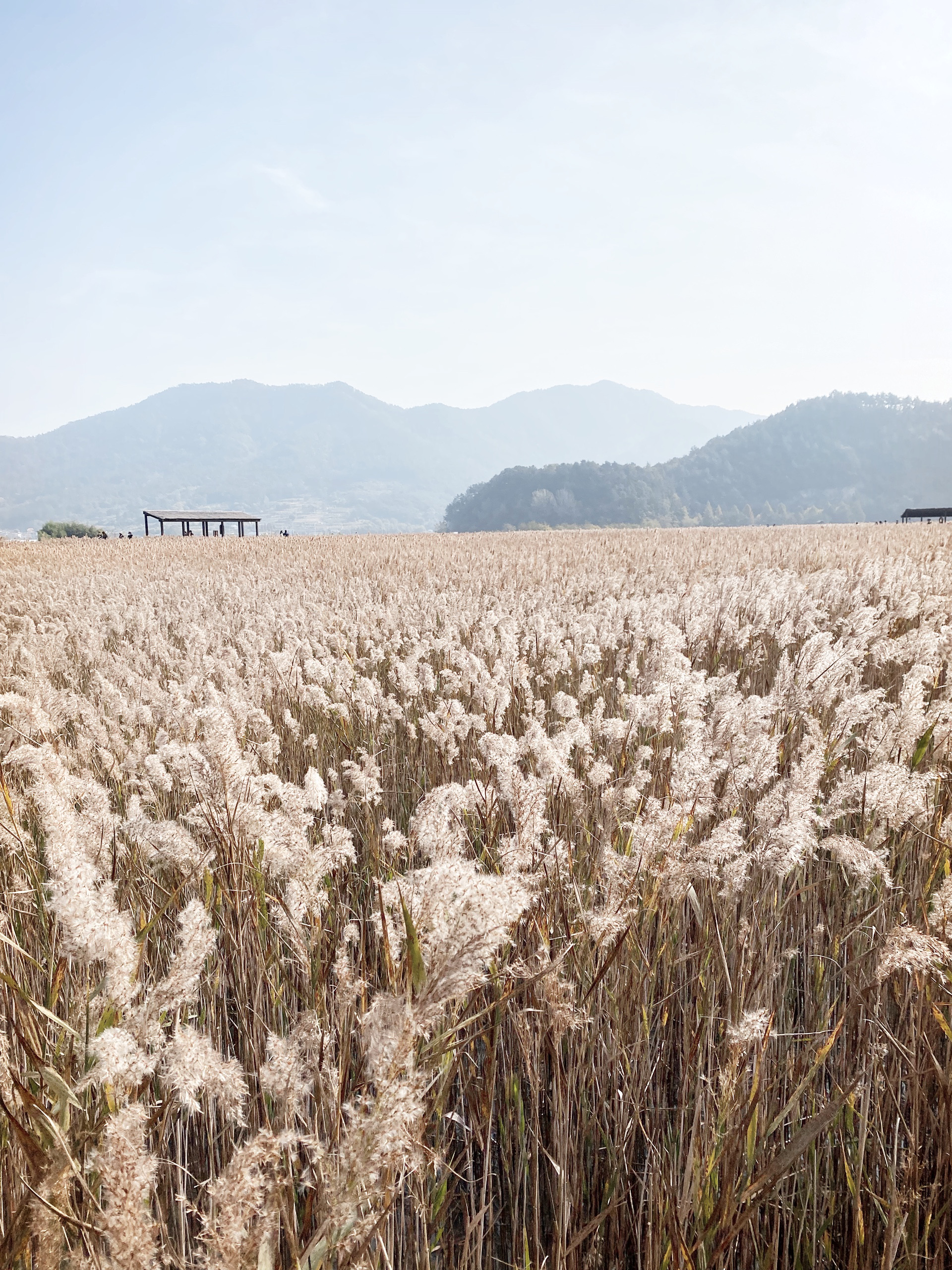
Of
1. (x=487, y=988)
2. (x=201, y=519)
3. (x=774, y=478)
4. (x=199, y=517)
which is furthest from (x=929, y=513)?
(x=774, y=478)

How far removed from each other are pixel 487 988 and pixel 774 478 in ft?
545

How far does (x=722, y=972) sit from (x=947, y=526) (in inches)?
905

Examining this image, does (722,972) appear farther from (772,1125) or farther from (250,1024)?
(250,1024)

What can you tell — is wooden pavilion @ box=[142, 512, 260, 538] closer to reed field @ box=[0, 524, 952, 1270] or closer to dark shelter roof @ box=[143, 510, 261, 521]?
dark shelter roof @ box=[143, 510, 261, 521]

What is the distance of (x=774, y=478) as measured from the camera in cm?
15162

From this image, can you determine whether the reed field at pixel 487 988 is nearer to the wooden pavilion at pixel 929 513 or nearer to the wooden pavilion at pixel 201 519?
the wooden pavilion at pixel 201 519

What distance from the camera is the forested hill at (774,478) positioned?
423ft

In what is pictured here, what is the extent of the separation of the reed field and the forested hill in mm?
122876

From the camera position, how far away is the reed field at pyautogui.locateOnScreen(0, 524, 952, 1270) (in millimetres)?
854

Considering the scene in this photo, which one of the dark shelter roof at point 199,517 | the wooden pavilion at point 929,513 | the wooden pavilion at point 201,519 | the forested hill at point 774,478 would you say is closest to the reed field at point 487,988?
the wooden pavilion at point 201,519

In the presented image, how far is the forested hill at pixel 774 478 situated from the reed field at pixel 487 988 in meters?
123

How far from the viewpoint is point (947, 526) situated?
67.1ft

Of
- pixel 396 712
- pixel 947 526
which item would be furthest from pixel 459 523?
pixel 396 712

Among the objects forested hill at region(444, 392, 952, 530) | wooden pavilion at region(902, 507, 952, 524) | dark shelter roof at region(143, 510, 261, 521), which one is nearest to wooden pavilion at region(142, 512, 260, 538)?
dark shelter roof at region(143, 510, 261, 521)
